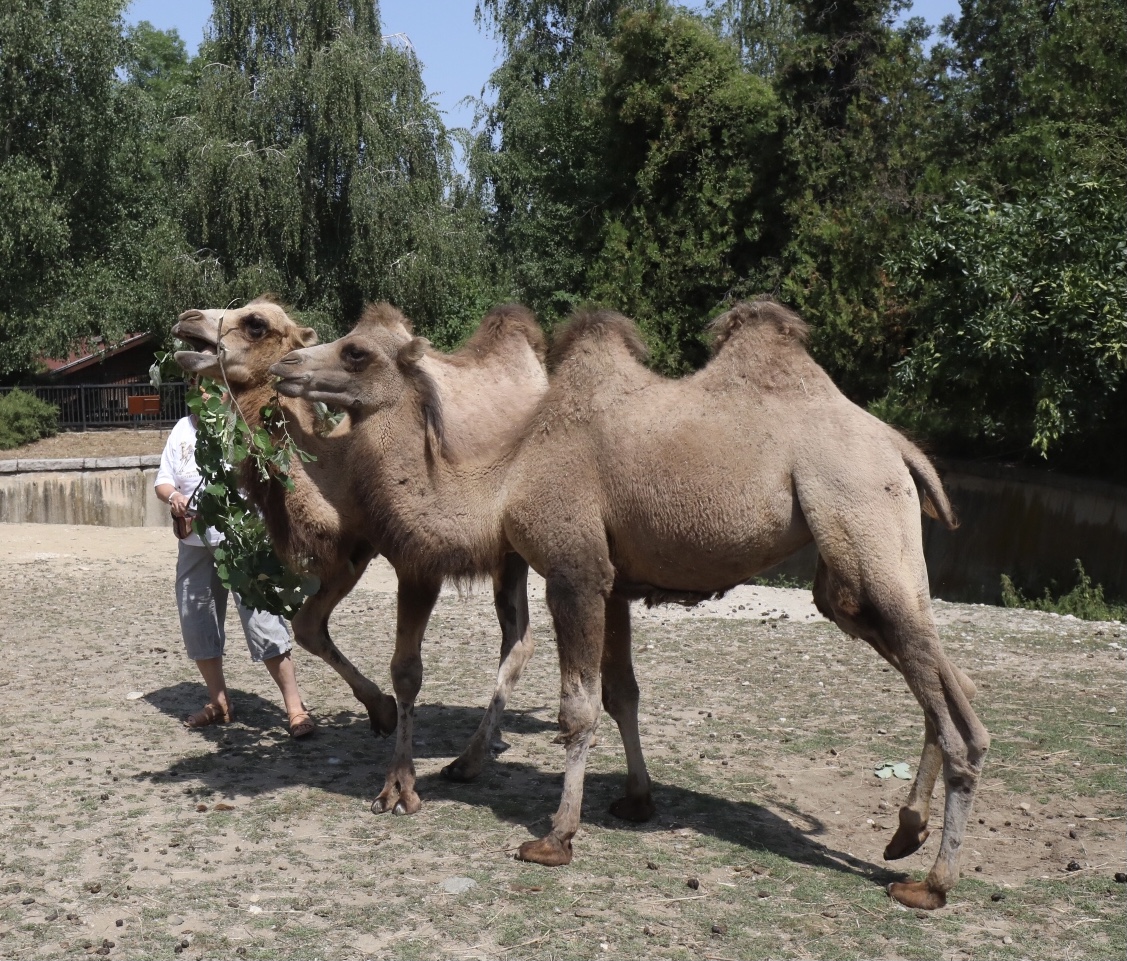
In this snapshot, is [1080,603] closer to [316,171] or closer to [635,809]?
[635,809]

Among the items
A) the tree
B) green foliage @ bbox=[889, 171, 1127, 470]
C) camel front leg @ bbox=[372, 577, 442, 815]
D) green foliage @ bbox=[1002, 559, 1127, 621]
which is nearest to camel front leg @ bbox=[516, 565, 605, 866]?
camel front leg @ bbox=[372, 577, 442, 815]

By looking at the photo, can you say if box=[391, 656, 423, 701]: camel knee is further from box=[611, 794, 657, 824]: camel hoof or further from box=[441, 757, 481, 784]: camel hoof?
box=[611, 794, 657, 824]: camel hoof

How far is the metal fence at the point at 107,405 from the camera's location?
2944cm

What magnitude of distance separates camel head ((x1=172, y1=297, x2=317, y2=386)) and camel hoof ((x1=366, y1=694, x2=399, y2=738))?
1992 mm

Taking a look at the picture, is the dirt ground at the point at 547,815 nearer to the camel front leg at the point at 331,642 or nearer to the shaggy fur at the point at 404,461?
the camel front leg at the point at 331,642

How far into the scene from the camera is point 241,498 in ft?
22.0

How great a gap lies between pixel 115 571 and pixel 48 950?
1095 cm

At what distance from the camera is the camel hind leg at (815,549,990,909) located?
5.04 metres

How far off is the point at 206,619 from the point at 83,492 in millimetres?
16315

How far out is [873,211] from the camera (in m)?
18.7

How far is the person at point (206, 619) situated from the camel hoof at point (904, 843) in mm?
3648

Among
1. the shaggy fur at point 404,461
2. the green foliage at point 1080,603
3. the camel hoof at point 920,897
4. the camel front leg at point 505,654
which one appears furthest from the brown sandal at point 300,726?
the green foliage at point 1080,603

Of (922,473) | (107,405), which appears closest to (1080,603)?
(922,473)

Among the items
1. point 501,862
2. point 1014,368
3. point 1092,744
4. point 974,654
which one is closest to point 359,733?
point 501,862
